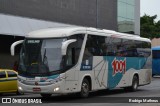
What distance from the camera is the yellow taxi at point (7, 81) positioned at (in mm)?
22047

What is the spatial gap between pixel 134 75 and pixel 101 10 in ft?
65.9

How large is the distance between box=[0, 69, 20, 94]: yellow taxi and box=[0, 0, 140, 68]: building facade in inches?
302

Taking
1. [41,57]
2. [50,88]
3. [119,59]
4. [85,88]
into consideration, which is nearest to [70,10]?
[119,59]

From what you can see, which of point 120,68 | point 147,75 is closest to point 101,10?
point 147,75

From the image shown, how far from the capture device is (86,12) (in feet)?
139

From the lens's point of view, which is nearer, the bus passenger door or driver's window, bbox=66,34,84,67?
driver's window, bbox=66,34,84,67

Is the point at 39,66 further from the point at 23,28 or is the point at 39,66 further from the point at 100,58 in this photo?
the point at 23,28

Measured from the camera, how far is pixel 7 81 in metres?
22.4

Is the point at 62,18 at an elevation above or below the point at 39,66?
above

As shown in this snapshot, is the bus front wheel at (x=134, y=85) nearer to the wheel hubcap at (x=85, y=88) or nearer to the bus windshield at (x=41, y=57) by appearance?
the wheel hubcap at (x=85, y=88)

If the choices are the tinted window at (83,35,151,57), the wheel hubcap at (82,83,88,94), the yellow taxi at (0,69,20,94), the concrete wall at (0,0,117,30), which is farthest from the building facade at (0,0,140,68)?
the wheel hubcap at (82,83,88,94)

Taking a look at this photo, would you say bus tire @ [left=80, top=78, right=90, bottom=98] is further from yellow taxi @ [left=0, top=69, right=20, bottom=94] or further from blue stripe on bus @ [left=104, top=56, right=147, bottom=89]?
yellow taxi @ [left=0, top=69, right=20, bottom=94]

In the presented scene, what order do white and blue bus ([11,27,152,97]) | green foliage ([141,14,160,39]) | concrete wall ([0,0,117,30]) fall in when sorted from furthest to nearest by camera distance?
green foliage ([141,14,160,39]) < concrete wall ([0,0,117,30]) < white and blue bus ([11,27,152,97])

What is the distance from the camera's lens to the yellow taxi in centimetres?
2205
